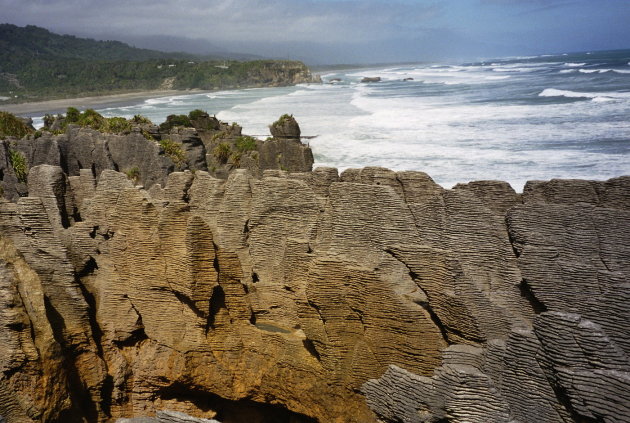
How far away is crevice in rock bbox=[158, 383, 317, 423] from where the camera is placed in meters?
7.18

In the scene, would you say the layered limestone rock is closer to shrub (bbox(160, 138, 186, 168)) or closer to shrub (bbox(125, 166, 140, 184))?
shrub (bbox(125, 166, 140, 184))

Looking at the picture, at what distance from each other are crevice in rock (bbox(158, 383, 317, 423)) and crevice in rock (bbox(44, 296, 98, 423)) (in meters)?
1.00

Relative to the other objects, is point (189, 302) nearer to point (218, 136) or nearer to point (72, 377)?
point (72, 377)

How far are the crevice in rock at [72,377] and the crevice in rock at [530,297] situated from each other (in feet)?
19.2

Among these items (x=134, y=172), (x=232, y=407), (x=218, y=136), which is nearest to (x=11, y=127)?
(x=218, y=136)

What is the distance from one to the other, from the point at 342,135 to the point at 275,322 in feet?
110

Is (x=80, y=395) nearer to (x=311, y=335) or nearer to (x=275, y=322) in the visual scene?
(x=275, y=322)

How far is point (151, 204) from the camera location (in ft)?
23.2

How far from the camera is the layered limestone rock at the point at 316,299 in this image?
511cm

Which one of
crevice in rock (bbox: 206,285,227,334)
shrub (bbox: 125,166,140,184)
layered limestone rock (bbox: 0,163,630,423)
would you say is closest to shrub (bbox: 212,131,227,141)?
shrub (bbox: 125,166,140,184)

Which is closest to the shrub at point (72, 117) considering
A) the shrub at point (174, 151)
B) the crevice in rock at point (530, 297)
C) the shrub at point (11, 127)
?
the shrub at point (11, 127)

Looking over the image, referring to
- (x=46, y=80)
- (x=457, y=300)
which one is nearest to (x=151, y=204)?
(x=457, y=300)

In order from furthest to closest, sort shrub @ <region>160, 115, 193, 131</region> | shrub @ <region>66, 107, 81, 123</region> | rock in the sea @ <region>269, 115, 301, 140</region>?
shrub @ <region>160, 115, 193, 131</region>
shrub @ <region>66, 107, 81, 123</region>
rock in the sea @ <region>269, 115, 301, 140</region>

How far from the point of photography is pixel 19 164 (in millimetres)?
11922
